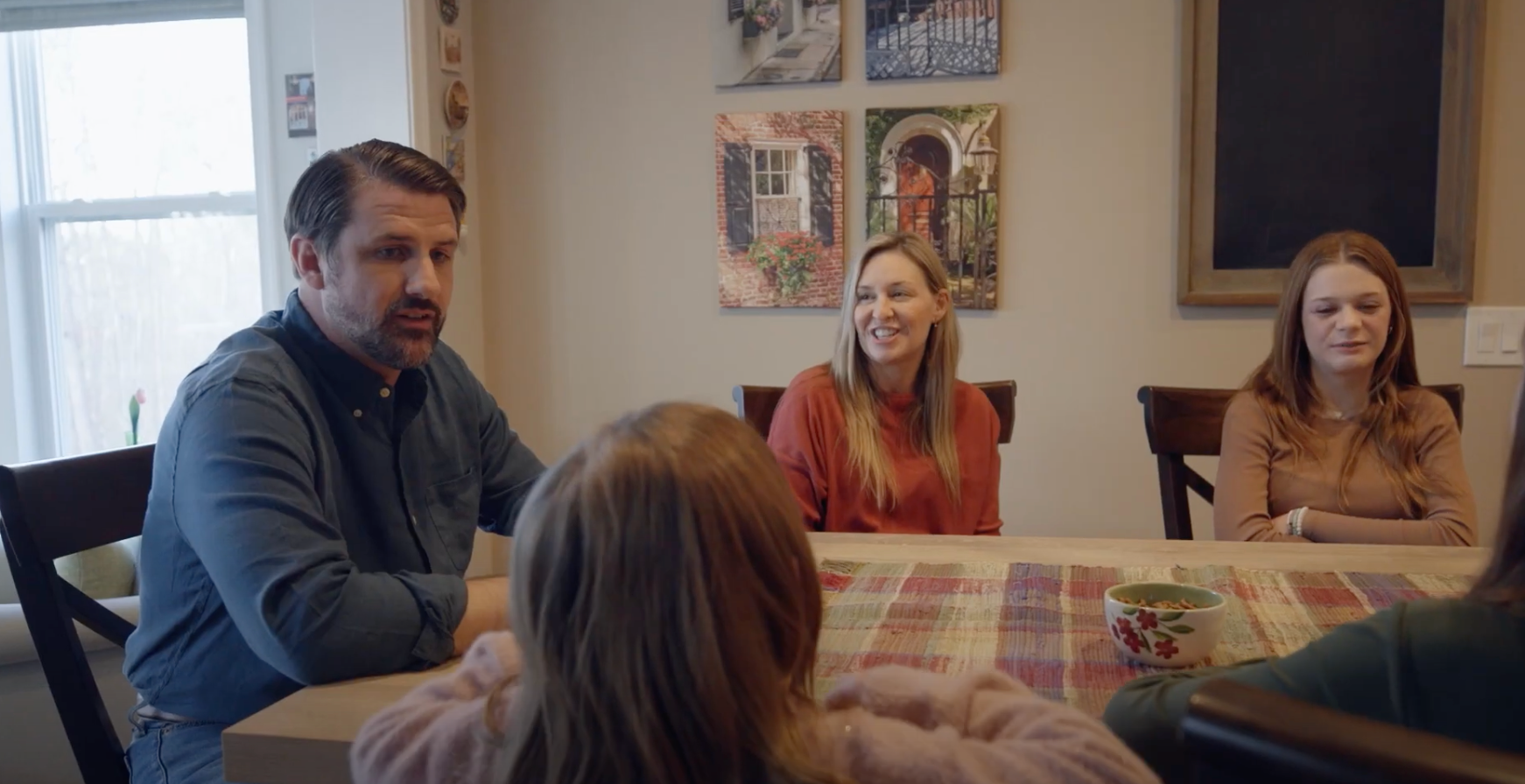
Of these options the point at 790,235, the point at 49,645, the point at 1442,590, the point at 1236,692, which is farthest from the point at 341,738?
the point at 790,235

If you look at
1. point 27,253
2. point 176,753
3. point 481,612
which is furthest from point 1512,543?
point 27,253

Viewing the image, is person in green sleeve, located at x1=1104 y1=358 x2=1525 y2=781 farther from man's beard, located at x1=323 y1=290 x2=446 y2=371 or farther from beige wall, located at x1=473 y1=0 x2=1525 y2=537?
beige wall, located at x1=473 y1=0 x2=1525 y2=537

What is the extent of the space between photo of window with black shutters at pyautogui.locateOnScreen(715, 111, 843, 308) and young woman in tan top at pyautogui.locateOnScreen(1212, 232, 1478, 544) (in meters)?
1.12

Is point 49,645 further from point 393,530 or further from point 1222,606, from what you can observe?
point 1222,606

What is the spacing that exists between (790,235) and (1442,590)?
1854mm

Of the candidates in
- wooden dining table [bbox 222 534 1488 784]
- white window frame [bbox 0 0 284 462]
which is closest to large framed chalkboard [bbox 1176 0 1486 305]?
wooden dining table [bbox 222 534 1488 784]

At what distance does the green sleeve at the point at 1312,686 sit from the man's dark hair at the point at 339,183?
103 cm

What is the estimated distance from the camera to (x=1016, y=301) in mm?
2869

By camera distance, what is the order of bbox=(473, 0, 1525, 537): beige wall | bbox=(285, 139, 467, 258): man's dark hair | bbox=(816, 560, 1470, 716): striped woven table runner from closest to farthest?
bbox=(816, 560, 1470, 716): striped woven table runner < bbox=(285, 139, 467, 258): man's dark hair < bbox=(473, 0, 1525, 537): beige wall

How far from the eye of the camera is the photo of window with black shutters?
293 centimetres

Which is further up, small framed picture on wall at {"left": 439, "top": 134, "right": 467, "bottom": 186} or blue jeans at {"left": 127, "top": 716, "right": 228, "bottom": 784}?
small framed picture on wall at {"left": 439, "top": 134, "right": 467, "bottom": 186}

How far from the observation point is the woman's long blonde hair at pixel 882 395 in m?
2.06

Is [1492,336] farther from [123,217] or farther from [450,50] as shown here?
[123,217]

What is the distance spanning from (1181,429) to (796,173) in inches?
47.1
